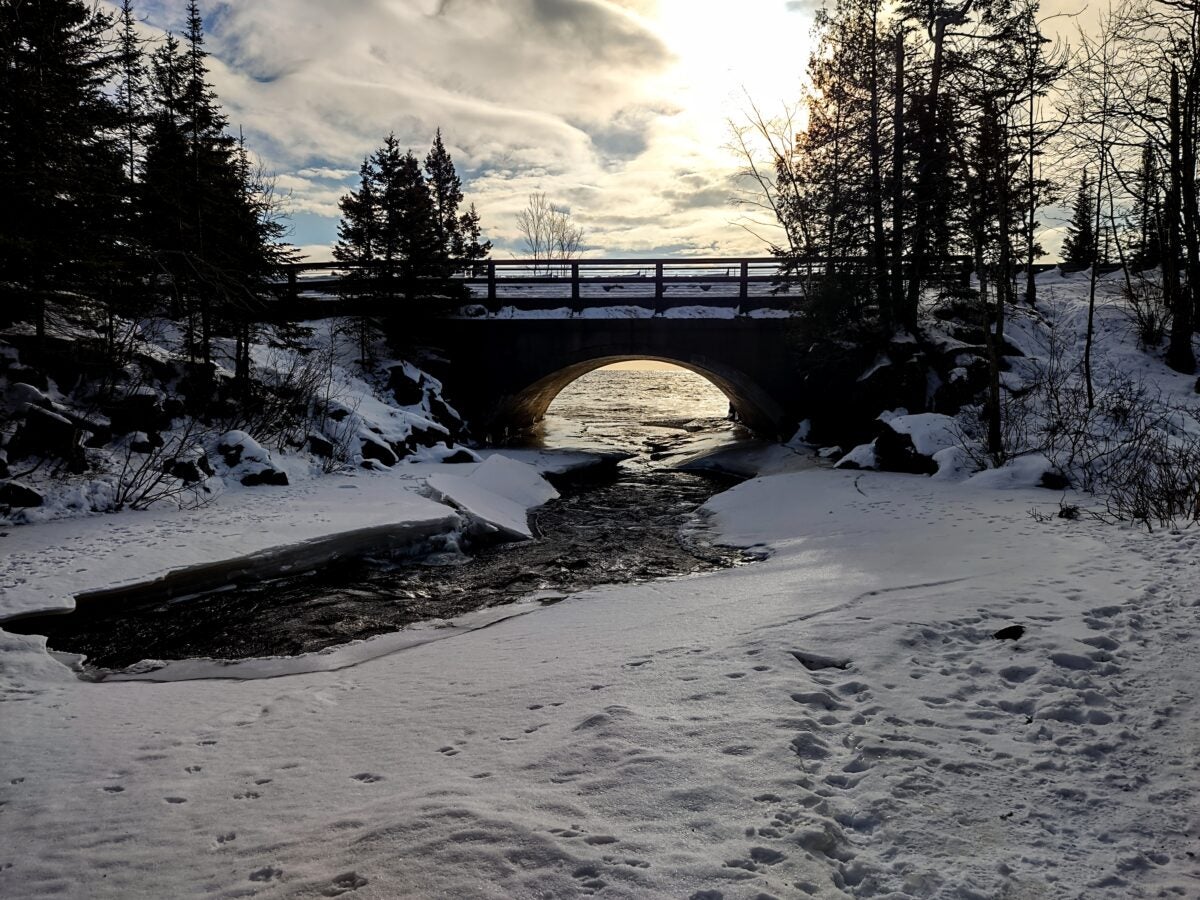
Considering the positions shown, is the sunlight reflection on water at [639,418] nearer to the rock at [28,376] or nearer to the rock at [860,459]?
the rock at [860,459]

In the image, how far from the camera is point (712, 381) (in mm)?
23500

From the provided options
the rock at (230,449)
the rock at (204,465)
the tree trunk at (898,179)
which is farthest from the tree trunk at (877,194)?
the rock at (204,465)

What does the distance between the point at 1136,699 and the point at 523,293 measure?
1999 cm

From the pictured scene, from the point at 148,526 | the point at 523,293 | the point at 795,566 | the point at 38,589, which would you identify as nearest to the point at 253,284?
the point at 523,293

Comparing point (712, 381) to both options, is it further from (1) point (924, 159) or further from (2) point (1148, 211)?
(2) point (1148, 211)

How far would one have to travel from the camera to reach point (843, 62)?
62.0 feet

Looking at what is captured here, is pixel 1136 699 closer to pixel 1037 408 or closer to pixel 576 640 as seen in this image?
pixel 576 640

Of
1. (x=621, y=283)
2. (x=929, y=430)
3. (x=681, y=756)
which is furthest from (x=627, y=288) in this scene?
(x=681, y=756)

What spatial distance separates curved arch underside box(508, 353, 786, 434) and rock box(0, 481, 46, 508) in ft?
43.6

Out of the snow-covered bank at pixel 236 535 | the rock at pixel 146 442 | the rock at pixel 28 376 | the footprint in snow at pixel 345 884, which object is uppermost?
the rock at pixel 28 376

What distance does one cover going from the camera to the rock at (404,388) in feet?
65.0

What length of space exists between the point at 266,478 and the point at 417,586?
574 centimetres

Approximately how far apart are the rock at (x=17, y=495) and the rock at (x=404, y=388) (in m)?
10.3

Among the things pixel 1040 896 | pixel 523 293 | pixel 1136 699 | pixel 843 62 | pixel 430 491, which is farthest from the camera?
pixel 523 293
